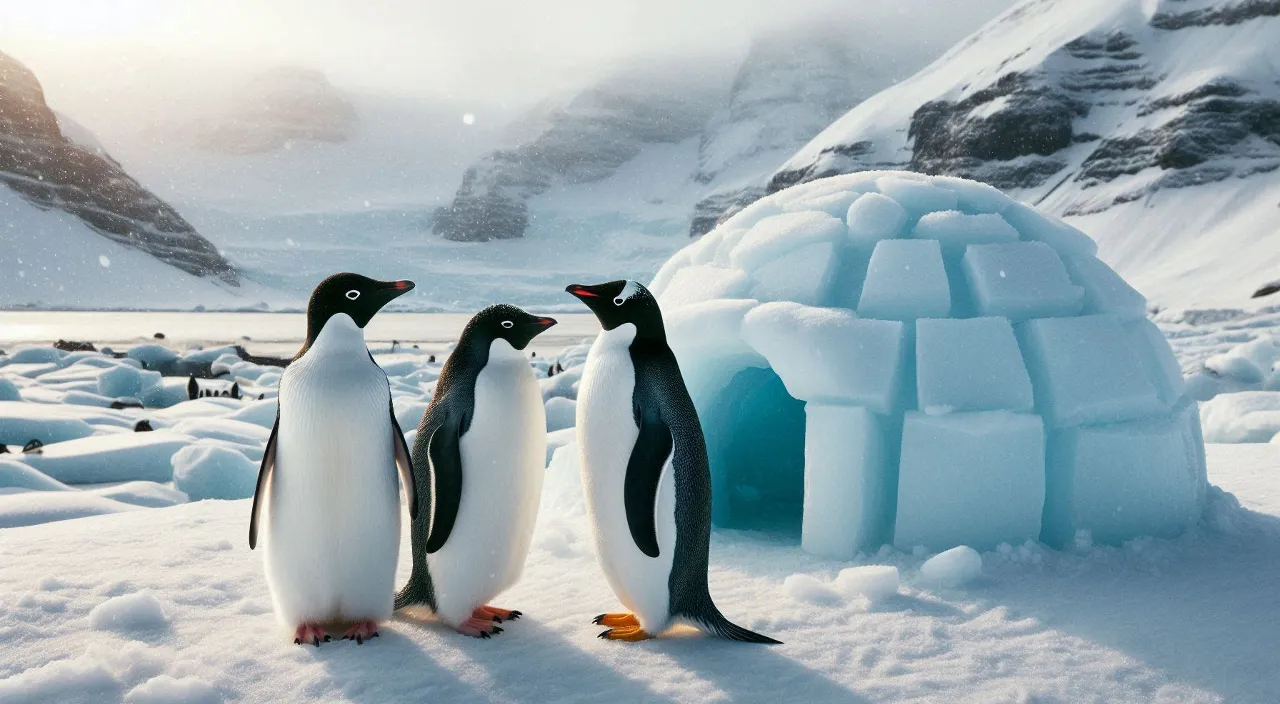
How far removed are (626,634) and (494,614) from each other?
20.6 inches

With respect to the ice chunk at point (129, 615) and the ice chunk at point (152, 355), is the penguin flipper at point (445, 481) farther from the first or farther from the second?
the ice chunk at point (152, 355)

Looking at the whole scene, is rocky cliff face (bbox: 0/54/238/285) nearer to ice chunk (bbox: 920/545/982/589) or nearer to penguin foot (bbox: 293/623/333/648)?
penguin foot (bbox: 293/623/333/648)

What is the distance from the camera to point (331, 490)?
9.77 feet

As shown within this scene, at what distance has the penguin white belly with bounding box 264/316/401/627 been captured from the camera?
9.71ft

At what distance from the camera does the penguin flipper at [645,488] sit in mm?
2939

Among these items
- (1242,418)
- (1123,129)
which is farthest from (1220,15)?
(1242,418)

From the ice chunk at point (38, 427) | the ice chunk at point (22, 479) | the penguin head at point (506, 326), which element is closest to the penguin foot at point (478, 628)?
the penguin head at point (506, 326)

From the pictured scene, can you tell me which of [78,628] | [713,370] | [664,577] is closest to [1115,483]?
[713,370]

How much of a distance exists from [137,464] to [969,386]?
22.4 feet

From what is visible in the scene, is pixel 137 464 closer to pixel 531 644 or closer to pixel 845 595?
pixel 531 644

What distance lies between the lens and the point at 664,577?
301 cm

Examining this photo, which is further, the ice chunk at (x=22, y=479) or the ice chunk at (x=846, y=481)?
the ice chunk at (x=22, y=479)

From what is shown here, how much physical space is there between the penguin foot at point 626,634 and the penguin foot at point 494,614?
1.32 feet

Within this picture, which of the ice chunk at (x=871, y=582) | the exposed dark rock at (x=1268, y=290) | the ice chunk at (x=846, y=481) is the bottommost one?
the ice chunk at (x=871, y=582)
